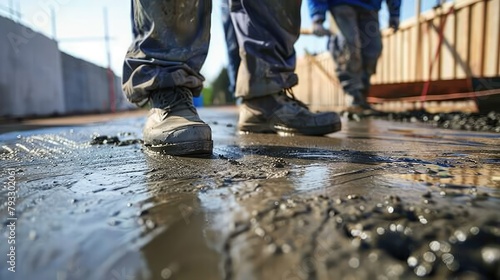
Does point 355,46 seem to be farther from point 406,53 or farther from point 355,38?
point 406,53

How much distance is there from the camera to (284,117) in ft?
5.42

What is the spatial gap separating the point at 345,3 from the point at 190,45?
108 inches

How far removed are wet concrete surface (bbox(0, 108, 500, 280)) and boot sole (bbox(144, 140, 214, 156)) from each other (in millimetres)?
207

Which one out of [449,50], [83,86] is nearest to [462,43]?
[449,50]

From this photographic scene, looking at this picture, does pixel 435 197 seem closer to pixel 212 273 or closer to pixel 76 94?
pixel 212 273

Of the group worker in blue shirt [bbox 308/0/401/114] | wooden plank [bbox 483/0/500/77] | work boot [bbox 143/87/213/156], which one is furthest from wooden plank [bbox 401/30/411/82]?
work boot [bbox 143/87/213/156]

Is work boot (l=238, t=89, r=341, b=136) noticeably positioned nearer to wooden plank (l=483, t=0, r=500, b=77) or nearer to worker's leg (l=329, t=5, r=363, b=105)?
worker's leg (l=329, t=5, r=363, b=105)

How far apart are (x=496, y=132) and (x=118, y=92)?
17557 millimetres

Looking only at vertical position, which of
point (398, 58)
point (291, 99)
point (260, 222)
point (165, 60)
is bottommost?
point (260, 222)

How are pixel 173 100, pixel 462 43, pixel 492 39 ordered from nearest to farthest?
pixel 173 100 < pixel 492 39 < pixel 462 43

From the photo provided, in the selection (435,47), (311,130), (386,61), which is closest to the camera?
(311,130)

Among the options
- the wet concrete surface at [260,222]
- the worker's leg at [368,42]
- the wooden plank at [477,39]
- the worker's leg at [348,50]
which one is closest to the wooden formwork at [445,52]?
the wooden plank at [477,39]

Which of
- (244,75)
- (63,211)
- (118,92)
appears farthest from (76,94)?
(63,211)

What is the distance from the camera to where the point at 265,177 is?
78 cm
